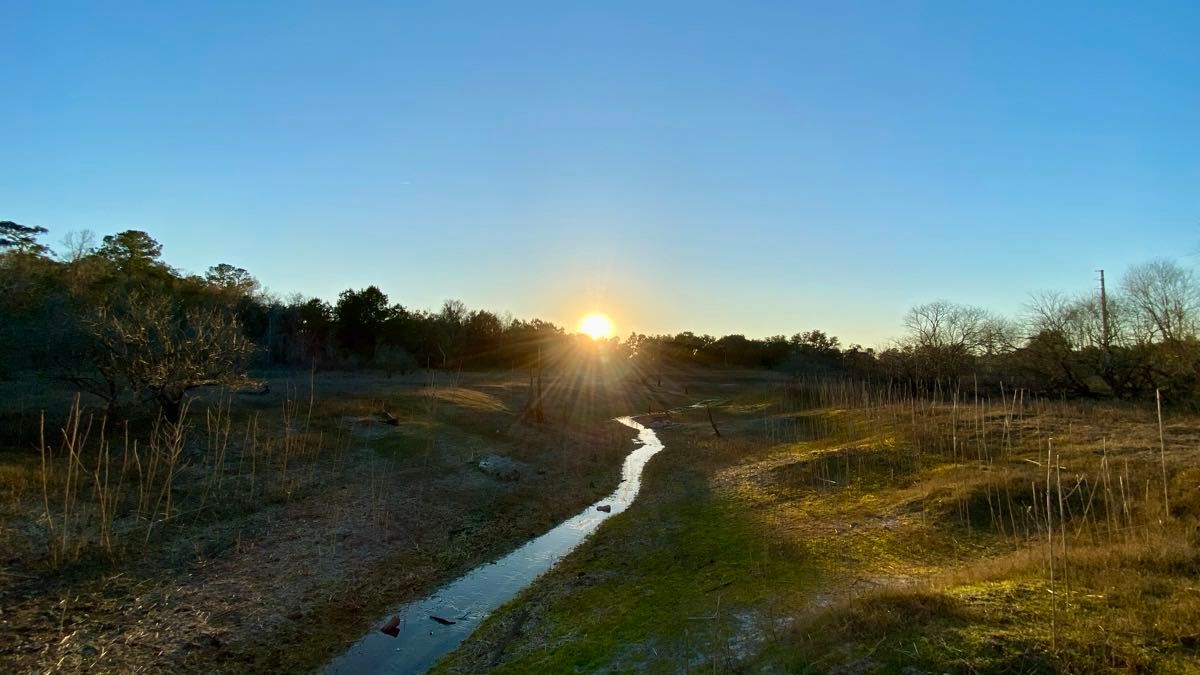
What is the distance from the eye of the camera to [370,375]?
61375 millimetres

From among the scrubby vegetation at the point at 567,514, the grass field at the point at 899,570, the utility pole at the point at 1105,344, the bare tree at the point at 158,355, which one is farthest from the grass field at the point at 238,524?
the utility pole at the point at 1105,344

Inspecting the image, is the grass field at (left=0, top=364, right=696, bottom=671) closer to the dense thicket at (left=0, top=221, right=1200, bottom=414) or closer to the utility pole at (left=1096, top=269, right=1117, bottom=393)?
the dense thicket at (left=0, top=221, right=1200, bottom=414)

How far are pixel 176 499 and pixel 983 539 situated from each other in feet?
67.3

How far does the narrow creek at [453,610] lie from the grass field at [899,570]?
676 millimetres

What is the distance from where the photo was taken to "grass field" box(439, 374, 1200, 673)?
24.5 feet

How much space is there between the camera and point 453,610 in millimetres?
12961

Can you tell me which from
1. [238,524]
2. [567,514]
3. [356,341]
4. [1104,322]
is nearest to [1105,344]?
[1104,322]

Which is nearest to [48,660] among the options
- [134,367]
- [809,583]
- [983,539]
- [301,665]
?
[301,665]

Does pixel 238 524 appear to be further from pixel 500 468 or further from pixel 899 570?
pixel 899 570

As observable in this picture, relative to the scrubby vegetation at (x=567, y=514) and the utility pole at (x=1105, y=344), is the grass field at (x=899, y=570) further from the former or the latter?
the utility pole at (x=1105, y=344)

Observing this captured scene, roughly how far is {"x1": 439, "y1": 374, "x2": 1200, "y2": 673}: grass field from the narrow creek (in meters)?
0.68

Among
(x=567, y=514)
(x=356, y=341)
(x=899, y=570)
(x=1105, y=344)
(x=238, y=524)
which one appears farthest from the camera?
(x=356, y=341)

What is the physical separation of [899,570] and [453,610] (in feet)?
29.3

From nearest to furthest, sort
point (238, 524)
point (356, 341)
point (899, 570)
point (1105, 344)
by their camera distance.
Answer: point (899, 570)
point (238, 524)
point (1105, 344)
point (356, 341)
